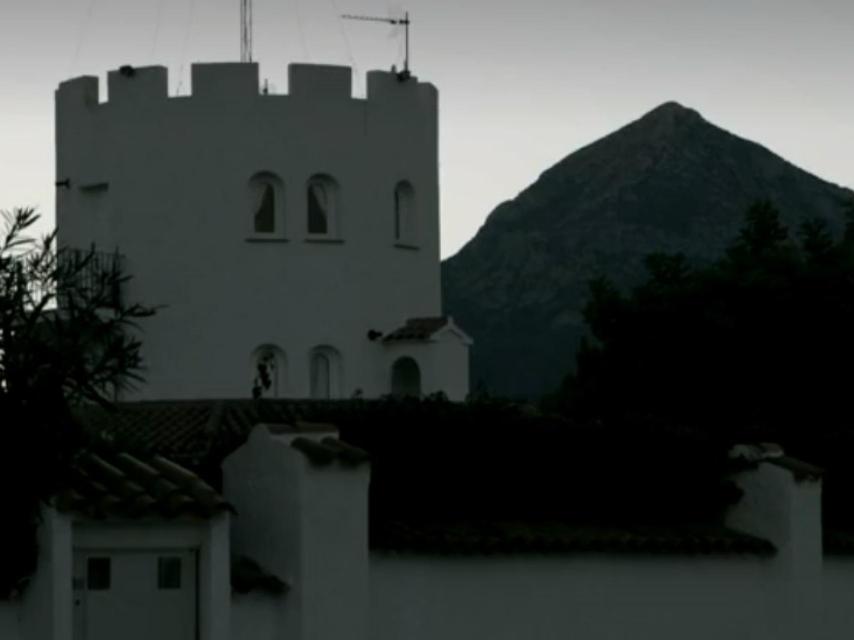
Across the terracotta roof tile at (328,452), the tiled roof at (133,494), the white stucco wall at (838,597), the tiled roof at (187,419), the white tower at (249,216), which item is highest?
the white tower at (249,216)

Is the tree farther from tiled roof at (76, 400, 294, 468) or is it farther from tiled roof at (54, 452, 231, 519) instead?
tiled roof at (76, 400, 294, 468)

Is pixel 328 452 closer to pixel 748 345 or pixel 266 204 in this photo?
pixel 748 345

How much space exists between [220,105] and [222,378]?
17.5ft

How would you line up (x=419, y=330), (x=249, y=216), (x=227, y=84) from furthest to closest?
1. (x=419, y=330)
2. (x=249, y=216)
3. (x=227, y=84)

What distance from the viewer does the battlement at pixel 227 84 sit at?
41688 millimetres

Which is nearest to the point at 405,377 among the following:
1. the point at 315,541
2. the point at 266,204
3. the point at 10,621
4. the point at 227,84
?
the point at 266,204

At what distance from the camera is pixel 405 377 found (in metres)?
44.6

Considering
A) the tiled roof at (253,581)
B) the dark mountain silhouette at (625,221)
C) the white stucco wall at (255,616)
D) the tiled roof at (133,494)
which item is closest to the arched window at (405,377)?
the tiled roof at (253,581)

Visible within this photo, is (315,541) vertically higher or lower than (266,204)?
lower

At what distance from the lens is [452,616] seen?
76.1ft

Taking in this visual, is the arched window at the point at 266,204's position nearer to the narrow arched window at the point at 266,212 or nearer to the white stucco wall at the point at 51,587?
the narrow arched window at the point at 266,212

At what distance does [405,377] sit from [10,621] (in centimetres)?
2457

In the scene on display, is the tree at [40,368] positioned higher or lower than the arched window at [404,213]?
lower

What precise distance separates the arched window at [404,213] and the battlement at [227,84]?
6.59 ft
